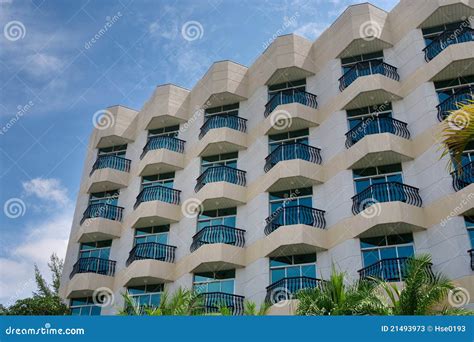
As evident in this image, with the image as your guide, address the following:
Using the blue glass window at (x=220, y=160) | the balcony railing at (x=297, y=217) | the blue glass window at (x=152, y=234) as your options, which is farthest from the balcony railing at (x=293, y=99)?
the blue glass window at (x=152, y=234)

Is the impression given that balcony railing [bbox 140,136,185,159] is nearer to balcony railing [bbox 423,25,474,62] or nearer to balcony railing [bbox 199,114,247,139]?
balcony railing [bbox 199,114,247,139]

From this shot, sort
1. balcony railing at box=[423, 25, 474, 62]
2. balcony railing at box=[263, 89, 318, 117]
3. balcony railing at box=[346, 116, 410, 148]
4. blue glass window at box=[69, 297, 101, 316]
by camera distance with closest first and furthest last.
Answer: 1. balcony railing at box=[346, 116, 410, 148]
2. balcony railing at box=[423, 25, 474, 62]
3. blue glass window at box=[69, 297, 101, 316]
4. balcony railing at box=[263, 89, 318, 117]

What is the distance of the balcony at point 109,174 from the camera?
1059 inches

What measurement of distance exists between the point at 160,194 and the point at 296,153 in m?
7.11

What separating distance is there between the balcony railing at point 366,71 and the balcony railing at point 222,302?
10779 mm

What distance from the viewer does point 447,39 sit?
2136 cm

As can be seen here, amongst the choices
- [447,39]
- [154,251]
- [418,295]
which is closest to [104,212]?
[154,251]

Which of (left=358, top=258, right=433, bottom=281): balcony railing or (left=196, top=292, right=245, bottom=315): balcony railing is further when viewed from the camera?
(left=196, top=292, right=245, bottom=315): balcony railing

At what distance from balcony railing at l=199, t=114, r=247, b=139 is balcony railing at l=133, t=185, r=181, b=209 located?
11.0ft

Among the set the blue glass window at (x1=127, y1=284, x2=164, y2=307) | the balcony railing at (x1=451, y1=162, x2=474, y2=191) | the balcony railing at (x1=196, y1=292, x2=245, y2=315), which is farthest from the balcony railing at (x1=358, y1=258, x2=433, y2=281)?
the blue glass window at (x1=127, y1=284, x2=164, y2=307)

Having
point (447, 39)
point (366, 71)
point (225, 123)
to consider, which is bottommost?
point (225, 123)

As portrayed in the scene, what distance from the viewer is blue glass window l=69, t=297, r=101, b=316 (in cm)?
2369

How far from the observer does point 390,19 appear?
24.2 metres

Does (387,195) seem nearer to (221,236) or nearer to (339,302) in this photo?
(339,302)
